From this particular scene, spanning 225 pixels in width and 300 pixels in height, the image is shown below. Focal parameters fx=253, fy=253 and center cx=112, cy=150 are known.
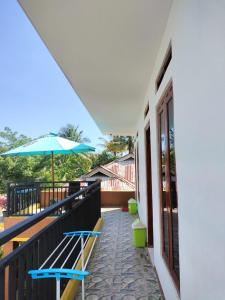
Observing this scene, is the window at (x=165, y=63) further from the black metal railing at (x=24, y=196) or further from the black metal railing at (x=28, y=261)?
the black metal railing at (x=24, y=196)

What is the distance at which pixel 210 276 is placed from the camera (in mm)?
1251

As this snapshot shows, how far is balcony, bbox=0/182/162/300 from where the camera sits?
4.96ft

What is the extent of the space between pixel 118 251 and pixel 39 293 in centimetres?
264

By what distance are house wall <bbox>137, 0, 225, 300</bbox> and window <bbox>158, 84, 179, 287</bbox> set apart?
12.8 inches

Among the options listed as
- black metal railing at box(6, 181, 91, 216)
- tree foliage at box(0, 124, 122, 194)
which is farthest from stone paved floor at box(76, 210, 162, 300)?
tree foliage at box(0, 124, 122, 194)

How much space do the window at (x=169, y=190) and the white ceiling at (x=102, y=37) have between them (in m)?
0.64

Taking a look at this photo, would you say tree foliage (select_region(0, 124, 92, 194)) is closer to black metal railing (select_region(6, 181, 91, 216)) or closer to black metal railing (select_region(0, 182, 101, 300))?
black metal railing (select_region(6, 181, 91, 216))

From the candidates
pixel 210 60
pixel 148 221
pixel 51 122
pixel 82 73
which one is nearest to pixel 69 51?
pixel 82 73

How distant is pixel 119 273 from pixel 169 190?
5.53 feet

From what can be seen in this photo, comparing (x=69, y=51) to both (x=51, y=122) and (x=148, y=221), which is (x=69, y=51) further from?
(x=51, y=122)

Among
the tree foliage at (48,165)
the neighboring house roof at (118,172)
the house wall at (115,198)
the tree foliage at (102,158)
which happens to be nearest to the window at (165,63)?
the house wall at (115,198)

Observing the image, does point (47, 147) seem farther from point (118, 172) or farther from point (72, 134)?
point (72, 134)

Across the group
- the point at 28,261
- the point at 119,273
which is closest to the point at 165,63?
the point at 28,261

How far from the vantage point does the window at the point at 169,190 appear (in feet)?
7.39
